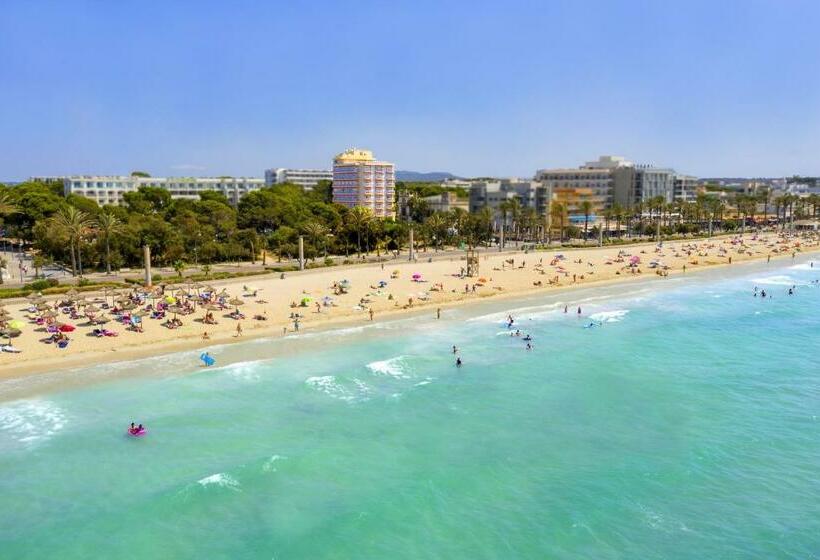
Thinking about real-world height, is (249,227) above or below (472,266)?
above

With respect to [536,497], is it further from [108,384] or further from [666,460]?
[108,384]

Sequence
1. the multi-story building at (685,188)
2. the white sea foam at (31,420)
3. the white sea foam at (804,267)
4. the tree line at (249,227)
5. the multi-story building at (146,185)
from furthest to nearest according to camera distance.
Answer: the multi-story building at (685,188) → the multi-story building at (146,185) → the white sea foam at (804,267) → the tree line at (249,227) → the white sea foam at (31,420)

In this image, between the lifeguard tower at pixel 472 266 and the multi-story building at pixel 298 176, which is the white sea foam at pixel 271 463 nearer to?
the lifeguard tower at pixel 472 266

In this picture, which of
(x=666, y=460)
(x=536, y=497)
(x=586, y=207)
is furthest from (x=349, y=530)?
(x=586, y=207)

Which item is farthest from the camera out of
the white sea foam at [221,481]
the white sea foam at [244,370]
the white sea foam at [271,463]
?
the white sea foam at [244,370]

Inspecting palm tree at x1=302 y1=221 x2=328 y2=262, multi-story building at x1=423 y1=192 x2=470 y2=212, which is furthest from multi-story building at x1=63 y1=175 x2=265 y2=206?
palm tree at x1=302 y1=221 x2=328 y2=262

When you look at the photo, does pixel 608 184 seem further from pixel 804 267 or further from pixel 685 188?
pixel 804 267

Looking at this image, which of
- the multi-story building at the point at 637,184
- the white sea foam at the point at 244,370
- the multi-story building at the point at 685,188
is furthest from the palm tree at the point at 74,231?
the multi-story building at the point at 685,188

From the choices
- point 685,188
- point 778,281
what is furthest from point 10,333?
point 685,188

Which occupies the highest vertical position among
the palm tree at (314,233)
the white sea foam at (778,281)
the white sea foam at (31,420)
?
the palm tree at (314,233)
